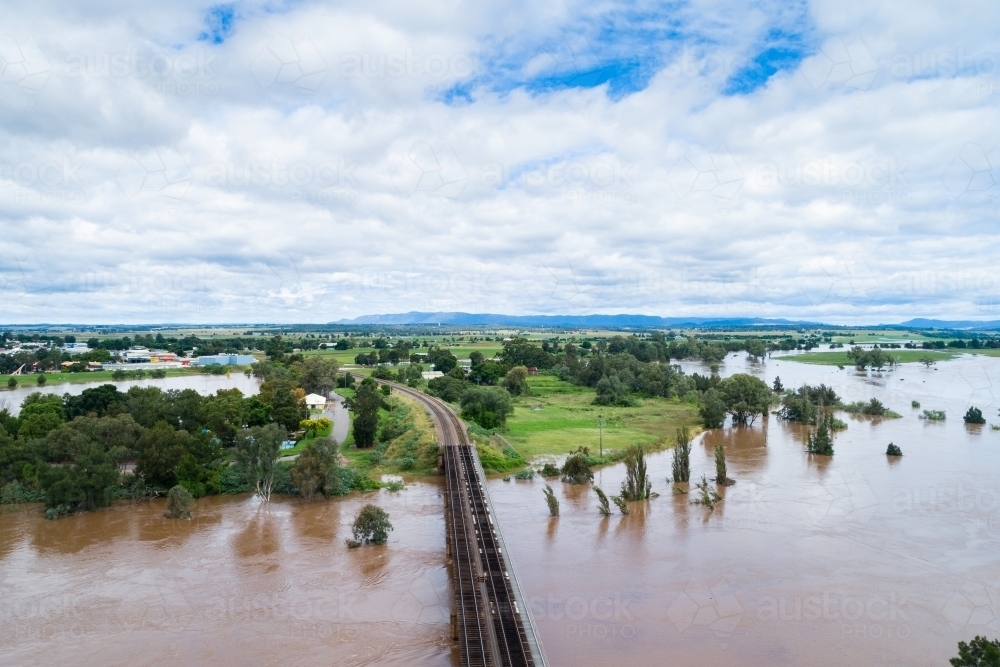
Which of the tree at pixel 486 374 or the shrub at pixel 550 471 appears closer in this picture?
the shrub at pixel 550 471

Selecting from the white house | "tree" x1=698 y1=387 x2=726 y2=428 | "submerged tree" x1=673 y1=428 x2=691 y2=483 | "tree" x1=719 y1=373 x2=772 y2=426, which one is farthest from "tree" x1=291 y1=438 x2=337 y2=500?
"tree" x1=719 y1=373 x2=772 y2=426

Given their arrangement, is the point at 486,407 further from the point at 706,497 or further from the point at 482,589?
the point at 482,589

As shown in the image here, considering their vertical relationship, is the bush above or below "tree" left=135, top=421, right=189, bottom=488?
below

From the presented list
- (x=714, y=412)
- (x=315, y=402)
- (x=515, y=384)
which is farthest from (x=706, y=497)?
(x=515, y=384)

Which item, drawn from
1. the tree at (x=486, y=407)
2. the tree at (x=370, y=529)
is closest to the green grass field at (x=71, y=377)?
the tree at (x=486, y=407)

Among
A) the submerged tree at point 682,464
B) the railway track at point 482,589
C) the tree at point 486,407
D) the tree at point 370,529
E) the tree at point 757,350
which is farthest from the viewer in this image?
the tree at point 757,350

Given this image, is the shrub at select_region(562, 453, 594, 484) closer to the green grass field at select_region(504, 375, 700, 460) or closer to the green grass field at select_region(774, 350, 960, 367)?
the green grass field at select_region(504, 375, 700, 460)

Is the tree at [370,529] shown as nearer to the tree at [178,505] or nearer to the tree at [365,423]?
the tree at [178,505]
